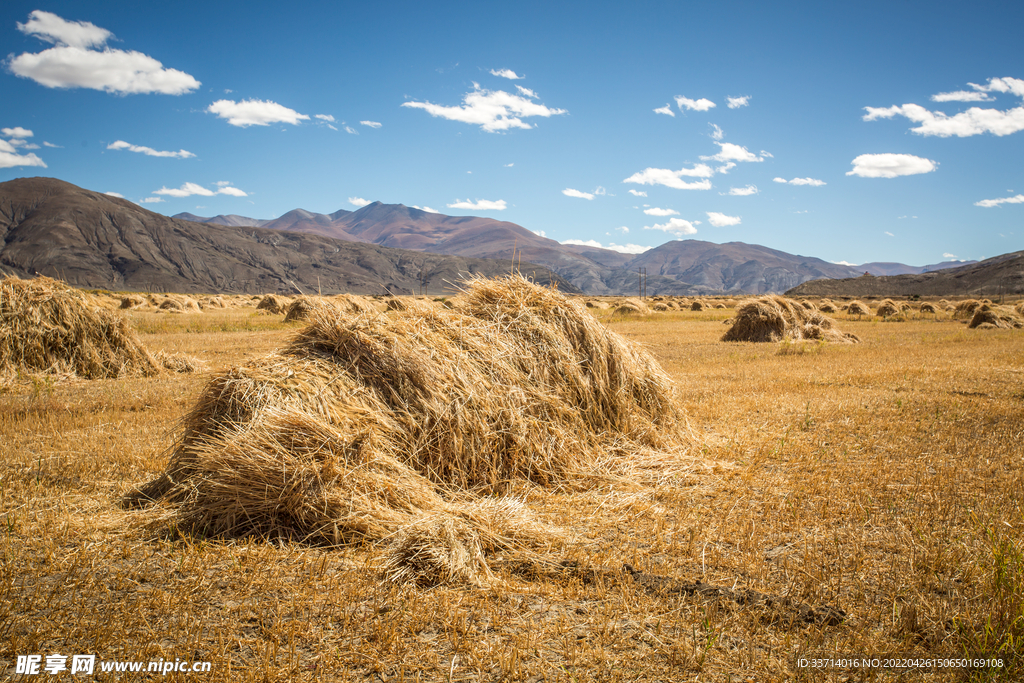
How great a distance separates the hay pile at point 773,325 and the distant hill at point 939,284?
9078 cm

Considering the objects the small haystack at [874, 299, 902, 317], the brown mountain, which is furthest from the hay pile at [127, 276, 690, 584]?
the brown mountain

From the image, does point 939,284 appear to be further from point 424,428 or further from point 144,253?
point 144,253

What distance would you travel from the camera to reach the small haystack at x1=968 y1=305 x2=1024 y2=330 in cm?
2191

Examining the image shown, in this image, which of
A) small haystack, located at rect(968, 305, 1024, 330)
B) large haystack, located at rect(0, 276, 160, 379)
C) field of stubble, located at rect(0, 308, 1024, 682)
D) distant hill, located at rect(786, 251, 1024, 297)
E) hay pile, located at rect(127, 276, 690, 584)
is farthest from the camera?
distant hill, located at rect(786, 251, 1024, 297)

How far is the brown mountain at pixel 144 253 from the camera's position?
131m

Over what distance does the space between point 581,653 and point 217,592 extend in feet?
6.97

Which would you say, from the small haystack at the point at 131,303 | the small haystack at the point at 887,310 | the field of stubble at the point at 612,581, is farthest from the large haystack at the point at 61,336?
the small haystack at the point at 887,310

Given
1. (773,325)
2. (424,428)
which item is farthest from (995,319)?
(424,428)

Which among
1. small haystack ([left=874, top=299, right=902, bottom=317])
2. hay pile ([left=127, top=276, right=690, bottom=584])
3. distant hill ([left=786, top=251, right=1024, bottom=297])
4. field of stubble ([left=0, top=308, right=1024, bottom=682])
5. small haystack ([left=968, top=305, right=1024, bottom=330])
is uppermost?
distant hill ([left=786, top=251, right=1024, bottom=297])

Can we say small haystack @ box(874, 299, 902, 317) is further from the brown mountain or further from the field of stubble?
the brown mountain

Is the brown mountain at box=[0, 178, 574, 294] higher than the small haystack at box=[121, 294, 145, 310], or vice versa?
the brown mountain at box=[0, 178, 574, 294]

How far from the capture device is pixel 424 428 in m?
4.82

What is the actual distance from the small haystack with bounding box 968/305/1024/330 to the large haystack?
96.1 ft

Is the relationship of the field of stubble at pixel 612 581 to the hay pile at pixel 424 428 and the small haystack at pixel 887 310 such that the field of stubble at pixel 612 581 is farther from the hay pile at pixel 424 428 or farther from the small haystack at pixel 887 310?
the small haystack at pixel 887 310
